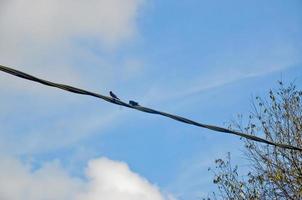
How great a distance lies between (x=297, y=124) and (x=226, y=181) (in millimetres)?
2405

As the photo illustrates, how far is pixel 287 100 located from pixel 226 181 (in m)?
2.69

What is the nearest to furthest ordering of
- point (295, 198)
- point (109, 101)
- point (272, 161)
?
point (109, 101) → point (295, 198) → point (272, 161)

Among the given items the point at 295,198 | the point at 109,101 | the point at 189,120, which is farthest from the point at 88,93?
the point at 295,198

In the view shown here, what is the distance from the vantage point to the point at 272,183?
1364 centimetres

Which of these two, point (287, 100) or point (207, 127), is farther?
point (287, 100)

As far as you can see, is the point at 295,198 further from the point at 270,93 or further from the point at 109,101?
the point at 109,101

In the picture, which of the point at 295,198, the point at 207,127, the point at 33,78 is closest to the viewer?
the point at 33,78

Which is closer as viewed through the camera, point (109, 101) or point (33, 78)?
point (33, 78)

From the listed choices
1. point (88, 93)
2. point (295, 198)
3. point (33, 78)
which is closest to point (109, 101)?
point (88, 93)

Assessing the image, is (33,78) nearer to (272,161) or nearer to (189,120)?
(189,120)

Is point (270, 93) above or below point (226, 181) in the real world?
above

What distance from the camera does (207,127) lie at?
4906 millimetres

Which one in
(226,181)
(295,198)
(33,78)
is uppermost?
(226,181)

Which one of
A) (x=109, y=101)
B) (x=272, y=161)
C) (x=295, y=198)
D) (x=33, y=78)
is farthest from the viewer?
(x=272, y=161)
